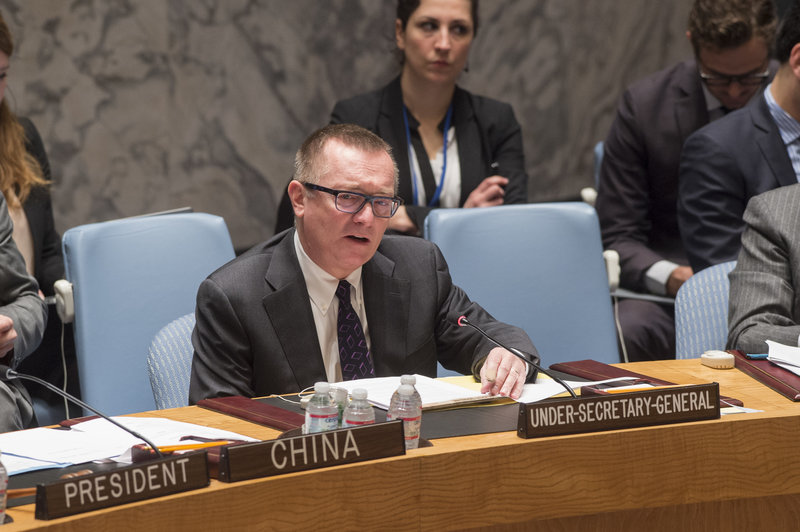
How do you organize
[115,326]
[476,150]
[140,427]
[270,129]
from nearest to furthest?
[140,427] < [115,326] < [476,150] < [270,129]

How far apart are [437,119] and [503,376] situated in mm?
1765

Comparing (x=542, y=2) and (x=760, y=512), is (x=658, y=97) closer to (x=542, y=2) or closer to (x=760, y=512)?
(x=542, y=2)

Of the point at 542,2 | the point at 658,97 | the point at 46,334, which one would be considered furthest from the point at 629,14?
the point at 46,334

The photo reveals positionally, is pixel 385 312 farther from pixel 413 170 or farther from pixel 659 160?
pixel 659 160

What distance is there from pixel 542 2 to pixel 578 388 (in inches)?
131

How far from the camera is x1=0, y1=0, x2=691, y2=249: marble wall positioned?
382 centimetres

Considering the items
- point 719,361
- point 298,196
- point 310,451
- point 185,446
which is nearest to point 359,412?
point 310,451

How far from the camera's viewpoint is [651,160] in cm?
371

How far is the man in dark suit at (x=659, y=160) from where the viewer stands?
3.41m

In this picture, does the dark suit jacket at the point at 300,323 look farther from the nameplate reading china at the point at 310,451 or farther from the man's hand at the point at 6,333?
the nameplate reading china at the point at 310,451

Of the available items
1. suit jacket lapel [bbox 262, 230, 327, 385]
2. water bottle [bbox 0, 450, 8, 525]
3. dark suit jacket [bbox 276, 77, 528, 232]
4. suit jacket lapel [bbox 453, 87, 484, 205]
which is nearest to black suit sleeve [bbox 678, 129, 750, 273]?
dark suit jacket [bbox 276, 77, 528, 232]

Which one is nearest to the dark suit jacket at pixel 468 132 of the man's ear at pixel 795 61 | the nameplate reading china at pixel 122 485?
the man's ear at pixel 795 61

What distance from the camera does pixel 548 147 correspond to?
5070mm

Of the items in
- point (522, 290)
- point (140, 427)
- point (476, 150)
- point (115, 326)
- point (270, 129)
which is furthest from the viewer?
point (270, 129)
